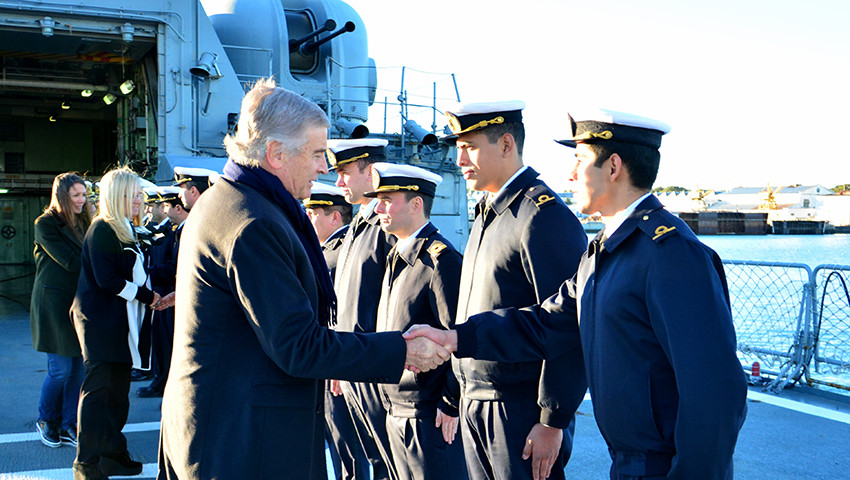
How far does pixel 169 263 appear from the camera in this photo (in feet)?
18.8

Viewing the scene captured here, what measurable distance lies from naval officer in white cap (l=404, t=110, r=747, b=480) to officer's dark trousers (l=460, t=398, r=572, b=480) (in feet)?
2.02

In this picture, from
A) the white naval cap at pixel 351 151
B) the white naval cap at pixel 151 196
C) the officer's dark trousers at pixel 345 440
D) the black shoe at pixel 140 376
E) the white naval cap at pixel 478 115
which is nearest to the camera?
the white naval cap at pixel 478 115

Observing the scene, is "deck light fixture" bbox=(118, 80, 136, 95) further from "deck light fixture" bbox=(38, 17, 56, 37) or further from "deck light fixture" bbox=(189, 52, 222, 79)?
"deck light fixture" bbox=(38, 17, 56, 37)

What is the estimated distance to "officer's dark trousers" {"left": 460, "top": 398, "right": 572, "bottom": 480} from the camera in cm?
248

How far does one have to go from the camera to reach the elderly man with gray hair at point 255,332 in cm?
184

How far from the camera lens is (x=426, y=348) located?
2264 millimetres

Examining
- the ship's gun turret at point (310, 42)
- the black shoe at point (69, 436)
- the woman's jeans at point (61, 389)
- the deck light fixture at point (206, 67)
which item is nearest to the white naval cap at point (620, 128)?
the woman's jeans at point (61, 389)

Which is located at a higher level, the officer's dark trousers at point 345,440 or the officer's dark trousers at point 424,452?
the officer's dark trousers at point 424,452

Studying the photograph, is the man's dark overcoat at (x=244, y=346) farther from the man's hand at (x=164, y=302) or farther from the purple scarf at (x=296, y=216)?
the man's hand at (x=164, y=302)

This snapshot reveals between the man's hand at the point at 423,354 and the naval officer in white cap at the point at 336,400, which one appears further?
the naval officer in white cap at the point at 336,400

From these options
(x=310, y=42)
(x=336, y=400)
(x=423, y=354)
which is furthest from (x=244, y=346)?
(x=310, y=42)

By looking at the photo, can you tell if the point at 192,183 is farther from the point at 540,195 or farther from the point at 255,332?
the point at 255,332

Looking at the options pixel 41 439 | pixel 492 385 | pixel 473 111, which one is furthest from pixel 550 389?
pixel 41 439

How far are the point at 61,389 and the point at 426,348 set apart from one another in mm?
3415
